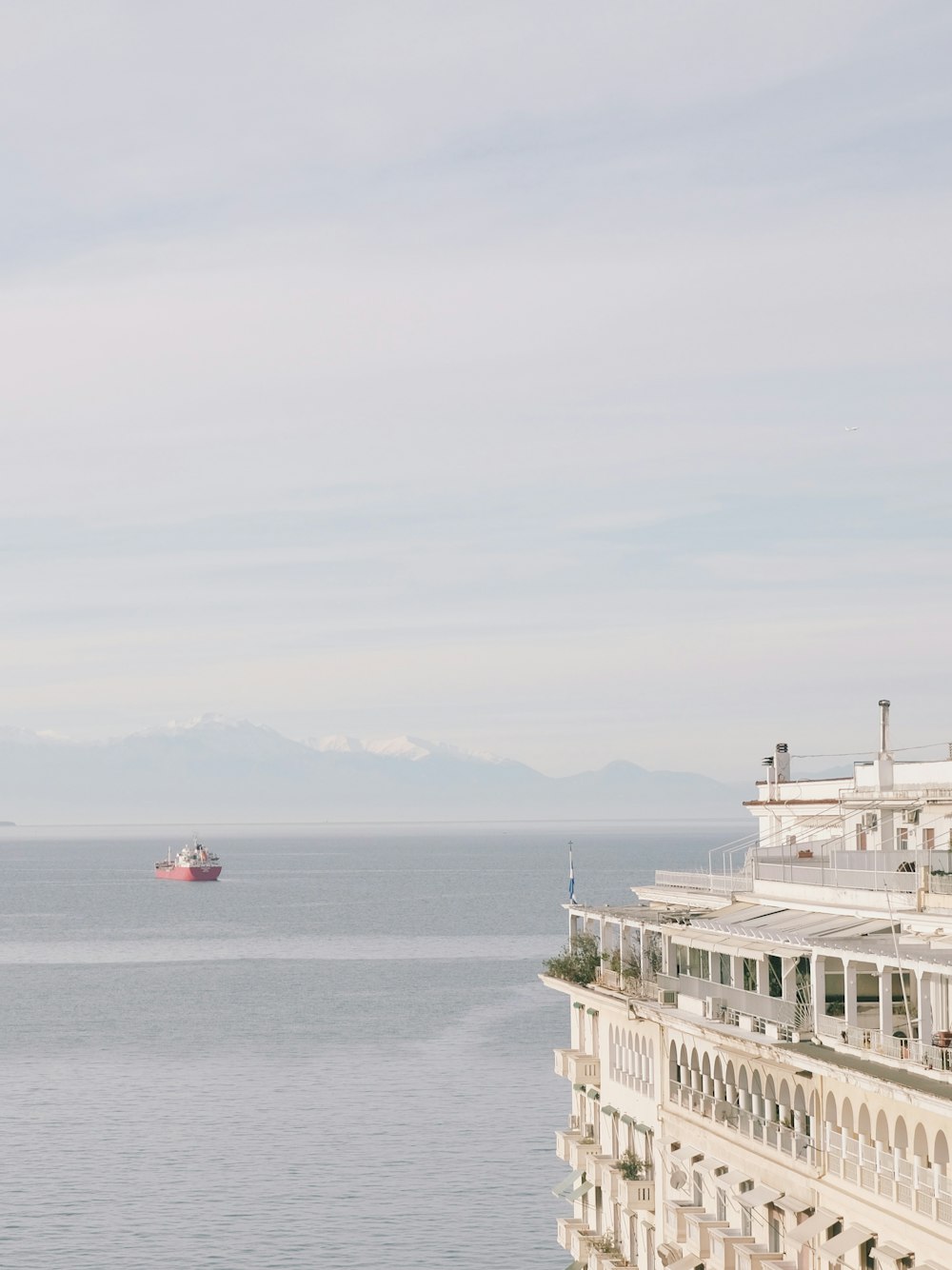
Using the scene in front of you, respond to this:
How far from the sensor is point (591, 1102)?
4438 cm

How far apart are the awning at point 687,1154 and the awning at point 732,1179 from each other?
6.98 ft

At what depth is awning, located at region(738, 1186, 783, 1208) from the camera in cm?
3092

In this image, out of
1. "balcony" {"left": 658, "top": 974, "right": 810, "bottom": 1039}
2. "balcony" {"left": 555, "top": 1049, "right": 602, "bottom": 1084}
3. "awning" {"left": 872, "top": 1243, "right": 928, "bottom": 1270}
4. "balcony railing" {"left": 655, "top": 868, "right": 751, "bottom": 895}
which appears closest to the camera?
"awning" {"left": 872, "top": 1243, "right": 928, "bottom": 1270}

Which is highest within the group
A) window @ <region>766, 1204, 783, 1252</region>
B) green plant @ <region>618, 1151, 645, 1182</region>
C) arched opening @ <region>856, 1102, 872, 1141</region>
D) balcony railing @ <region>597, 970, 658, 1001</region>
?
balcony railing @ <region>597, 970, 658, 1001</region>

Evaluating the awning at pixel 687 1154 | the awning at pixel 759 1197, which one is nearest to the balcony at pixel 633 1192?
the awning at pixel 687 1154

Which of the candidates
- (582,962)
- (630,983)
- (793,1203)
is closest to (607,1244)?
(630,983)

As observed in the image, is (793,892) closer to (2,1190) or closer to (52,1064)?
(2,1190)

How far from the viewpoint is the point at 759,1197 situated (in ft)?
102

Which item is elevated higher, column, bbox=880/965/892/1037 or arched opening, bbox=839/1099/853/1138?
column, bbox=880/965/892/1037

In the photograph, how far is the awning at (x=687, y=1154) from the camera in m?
35.8

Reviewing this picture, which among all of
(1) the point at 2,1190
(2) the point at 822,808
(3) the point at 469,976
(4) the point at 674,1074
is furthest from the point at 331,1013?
(4) the point at 674,1074

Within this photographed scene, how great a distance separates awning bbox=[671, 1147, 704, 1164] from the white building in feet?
0.24

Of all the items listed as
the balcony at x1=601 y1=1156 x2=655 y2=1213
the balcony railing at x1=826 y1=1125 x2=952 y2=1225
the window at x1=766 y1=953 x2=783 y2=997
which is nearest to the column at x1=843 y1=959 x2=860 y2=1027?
the balcony railing at x1=826 y1=1125 x2=952 y2=1225

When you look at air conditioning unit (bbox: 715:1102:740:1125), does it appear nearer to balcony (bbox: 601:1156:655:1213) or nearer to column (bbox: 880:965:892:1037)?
balcony (bbox: 601:1156:655:1213)
